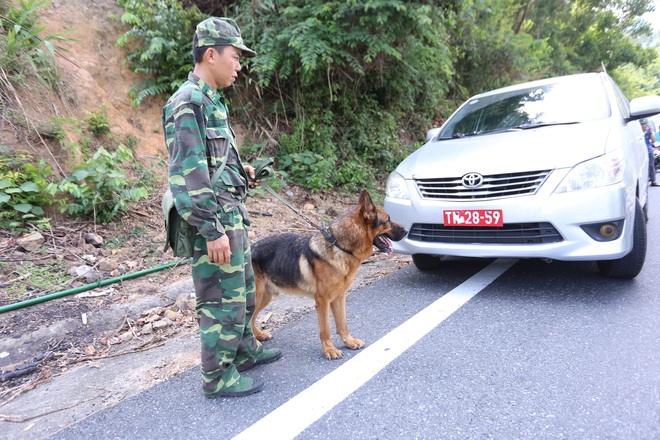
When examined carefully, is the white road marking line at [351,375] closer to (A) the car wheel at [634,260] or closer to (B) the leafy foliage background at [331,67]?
(A) the car wheel at [634,260]

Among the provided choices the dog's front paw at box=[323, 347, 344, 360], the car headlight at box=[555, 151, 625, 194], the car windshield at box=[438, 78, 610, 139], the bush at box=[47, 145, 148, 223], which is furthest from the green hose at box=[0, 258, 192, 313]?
the car headlight at box=[555, 151, 625, 194]

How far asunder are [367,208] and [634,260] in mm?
2338

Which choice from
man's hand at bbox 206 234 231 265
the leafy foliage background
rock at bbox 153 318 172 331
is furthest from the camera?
the leafy foliage background

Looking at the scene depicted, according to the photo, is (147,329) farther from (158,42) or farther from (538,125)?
(158,42)

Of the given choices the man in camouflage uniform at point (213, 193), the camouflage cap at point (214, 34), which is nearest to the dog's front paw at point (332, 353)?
the man in camouflage uniform at point (213, 193)

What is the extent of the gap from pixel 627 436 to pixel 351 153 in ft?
22.3

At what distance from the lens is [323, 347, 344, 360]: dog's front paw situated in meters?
2.63

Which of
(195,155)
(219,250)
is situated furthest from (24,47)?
(219,250)

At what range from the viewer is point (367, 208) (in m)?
2.80

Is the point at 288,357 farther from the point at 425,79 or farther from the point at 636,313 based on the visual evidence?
the point at 425,79

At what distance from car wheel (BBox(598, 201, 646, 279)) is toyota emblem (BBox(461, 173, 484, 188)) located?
4.22 ft

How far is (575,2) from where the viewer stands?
17.0 m

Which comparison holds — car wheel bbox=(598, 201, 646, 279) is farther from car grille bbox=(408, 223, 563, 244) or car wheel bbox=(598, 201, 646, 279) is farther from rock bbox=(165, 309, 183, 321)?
rock bbox=(165, 309, 183, 321)

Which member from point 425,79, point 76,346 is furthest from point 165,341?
point 425,79
